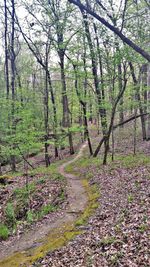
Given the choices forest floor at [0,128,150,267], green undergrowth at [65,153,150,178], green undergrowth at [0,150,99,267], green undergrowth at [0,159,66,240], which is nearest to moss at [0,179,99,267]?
green undergrowth at [0,150,99,267]

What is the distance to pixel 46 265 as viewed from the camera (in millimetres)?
7004

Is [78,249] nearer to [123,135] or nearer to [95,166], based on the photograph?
[95,166]

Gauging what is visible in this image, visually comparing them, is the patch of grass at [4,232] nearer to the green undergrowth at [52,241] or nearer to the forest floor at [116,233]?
the green undergrowth at [52,241]

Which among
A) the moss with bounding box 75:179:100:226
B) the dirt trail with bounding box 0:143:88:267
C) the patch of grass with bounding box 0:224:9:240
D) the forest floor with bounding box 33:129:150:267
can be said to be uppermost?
the forest floor with bounding box 33:129:150:267

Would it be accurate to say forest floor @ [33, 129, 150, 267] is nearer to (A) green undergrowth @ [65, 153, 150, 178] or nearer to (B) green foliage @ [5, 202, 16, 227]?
(A) green undergrowth @ [65, 153, 150, 178]

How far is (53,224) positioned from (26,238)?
1066 millimetres

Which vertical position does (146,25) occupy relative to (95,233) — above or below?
above

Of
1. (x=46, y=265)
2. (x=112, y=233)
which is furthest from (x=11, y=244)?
(x=112, y=233)

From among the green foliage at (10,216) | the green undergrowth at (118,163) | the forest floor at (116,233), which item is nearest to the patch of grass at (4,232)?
the green foliage at (10,216)

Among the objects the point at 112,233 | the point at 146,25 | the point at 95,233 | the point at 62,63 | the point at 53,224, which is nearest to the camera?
the point at 112,233

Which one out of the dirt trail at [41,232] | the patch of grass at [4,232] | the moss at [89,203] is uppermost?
the moss at [89,203]

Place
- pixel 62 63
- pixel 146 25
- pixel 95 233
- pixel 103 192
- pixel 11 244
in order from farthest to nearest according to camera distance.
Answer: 1. pixel 62 63
2. pixel 146 25
3. pixel 103 192
4. pixel 11 244
5. pixel 95 233

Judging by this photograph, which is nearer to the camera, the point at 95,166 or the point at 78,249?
the point at 78,249

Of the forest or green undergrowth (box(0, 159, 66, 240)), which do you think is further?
green undergrowth (box(0, 159, 66, 240))
